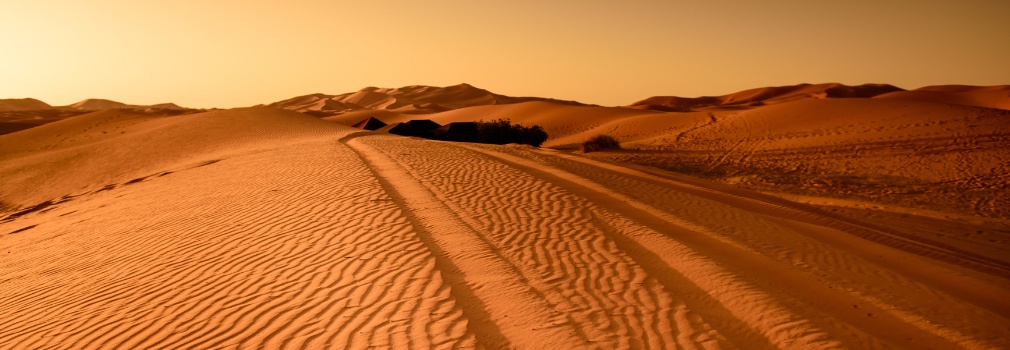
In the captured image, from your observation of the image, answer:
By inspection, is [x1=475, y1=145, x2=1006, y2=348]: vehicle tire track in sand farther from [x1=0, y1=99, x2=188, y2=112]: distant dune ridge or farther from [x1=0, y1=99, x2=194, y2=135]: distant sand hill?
[x1=0, y1=99, x2=188, y2=112]: distant dune ridge

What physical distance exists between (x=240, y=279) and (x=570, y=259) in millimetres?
3156

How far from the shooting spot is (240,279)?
19.1ft

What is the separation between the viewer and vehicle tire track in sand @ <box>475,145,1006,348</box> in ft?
15.2

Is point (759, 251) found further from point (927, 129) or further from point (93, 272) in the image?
point (927, 129)

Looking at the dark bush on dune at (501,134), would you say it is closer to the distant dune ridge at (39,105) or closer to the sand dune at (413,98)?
the sand dune at (413,98)

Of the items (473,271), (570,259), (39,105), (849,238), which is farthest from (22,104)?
(849,238)

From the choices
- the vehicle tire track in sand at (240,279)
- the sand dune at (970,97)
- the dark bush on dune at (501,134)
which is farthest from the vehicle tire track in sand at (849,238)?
the sand dune at (970,97)

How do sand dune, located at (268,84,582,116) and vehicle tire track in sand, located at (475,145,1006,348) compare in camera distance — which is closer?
vehicle tire track in sand, located at (475,145,1006,348)

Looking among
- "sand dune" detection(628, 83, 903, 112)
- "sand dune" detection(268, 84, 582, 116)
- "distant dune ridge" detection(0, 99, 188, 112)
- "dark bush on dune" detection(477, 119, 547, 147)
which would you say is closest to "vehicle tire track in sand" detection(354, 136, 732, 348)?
"dark bush on dune" detection(477, 119, 547, 147)

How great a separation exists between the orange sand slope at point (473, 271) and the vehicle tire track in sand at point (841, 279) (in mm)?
28

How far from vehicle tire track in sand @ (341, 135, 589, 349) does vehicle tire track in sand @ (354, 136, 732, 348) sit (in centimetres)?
12

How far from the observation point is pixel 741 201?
11.3 meters

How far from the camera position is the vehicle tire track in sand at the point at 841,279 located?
4.64 metres

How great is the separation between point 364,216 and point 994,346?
645 cm
